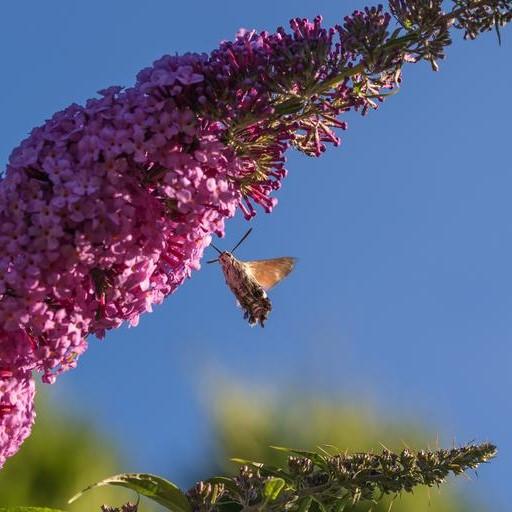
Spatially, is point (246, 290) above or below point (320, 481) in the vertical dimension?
above

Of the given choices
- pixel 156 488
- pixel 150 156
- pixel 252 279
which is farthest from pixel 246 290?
pixel 156 488

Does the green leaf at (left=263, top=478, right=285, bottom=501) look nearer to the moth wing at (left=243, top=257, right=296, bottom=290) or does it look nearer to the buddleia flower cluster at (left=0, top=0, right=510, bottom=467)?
the buddleia flower cluster at (left=0, top=0, right=510, bottom=467)

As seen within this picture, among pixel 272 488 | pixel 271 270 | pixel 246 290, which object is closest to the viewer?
pixel 272 488

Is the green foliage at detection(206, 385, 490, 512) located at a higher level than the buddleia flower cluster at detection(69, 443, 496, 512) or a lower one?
higher

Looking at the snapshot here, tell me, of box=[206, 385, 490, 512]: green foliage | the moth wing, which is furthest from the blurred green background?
the moth wing

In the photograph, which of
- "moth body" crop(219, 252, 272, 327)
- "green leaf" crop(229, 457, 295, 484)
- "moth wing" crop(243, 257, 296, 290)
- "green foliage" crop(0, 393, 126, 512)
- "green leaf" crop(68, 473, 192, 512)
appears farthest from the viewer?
"green foliage" crop(0, 393, 126, 512)

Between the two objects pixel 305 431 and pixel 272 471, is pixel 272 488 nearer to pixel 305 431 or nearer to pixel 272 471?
pixel 272 471

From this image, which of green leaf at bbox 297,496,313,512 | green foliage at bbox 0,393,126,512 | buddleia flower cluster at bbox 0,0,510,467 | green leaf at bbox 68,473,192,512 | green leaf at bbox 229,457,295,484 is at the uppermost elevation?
green foliage at bbox 0,393,126,512

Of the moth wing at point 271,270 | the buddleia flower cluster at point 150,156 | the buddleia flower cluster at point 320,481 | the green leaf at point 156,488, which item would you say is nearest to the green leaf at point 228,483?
the buddleia flower cluster at point 320,481
